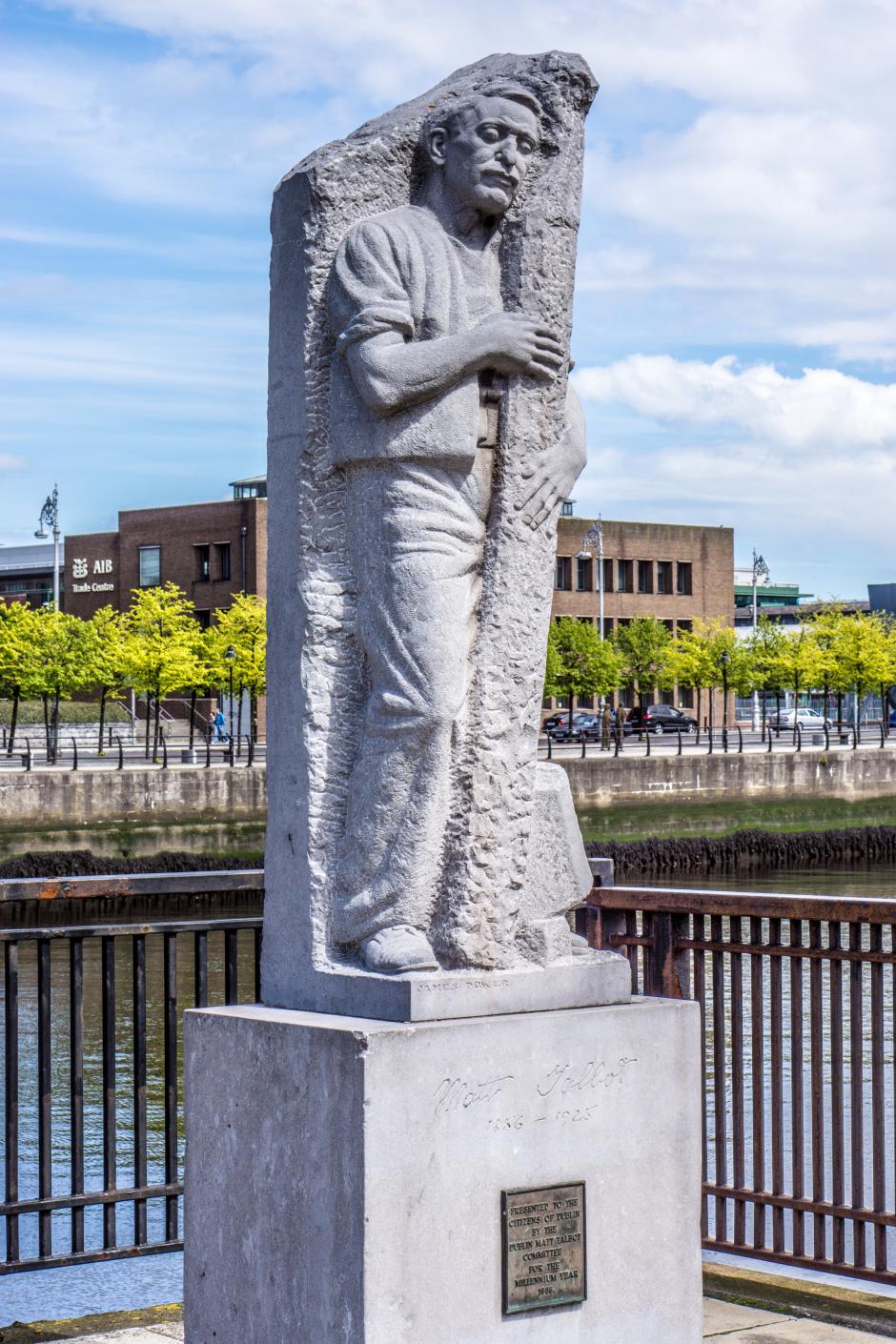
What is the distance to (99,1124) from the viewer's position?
13109 millimetres

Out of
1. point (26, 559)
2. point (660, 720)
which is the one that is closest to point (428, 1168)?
point (660, 720)

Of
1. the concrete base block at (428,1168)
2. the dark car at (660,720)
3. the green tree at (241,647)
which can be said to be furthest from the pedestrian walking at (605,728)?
the concrete base block at (428,1168)

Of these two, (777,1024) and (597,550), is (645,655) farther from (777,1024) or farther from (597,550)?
(777,1024)

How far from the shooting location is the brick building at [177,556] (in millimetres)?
75250

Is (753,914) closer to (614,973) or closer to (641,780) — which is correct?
(614,973)

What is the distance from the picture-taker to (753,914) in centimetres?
628

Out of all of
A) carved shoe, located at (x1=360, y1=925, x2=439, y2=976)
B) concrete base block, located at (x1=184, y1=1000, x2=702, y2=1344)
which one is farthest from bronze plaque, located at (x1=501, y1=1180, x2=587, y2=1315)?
carved shoe, located at (x1=360, y1=925, x2=439, y2=976)

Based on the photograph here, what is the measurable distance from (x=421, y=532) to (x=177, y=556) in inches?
2954

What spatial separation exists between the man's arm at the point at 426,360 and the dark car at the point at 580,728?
6024 centimetres

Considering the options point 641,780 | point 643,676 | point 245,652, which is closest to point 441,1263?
point 641,780

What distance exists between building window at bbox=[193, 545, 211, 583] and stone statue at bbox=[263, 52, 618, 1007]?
7312cm

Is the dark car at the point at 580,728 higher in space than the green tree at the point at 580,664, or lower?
lower
